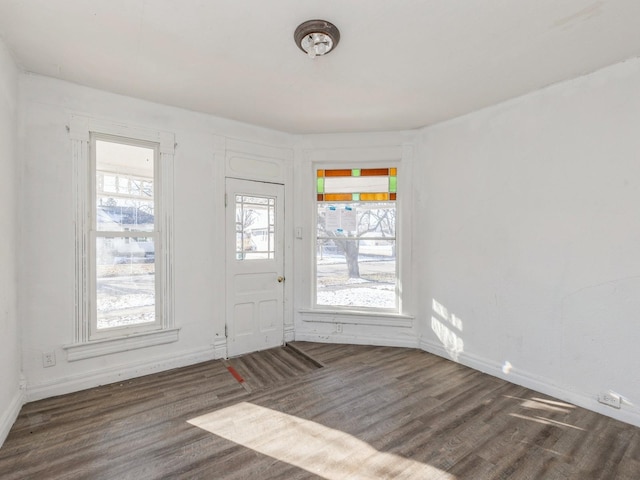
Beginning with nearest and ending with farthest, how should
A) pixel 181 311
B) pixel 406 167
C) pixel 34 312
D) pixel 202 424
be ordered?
pixel 202 424, pixel 34 312, pixel 181 311, pixel 406 167

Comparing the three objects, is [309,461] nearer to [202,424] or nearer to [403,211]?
[202,424]

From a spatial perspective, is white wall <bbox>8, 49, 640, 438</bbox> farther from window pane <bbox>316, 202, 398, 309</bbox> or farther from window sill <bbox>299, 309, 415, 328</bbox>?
window pane <bbox>316, 202, 398, 309</bbox>

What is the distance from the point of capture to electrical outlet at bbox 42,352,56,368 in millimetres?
2553

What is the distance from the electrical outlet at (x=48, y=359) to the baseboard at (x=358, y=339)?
7.72 ft

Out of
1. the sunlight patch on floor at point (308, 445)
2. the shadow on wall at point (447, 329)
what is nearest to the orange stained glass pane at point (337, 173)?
the shadow on wall at point (447, 329)

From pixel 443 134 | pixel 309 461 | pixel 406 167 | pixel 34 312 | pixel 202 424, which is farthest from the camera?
pixel 406 167

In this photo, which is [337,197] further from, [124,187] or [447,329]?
[124,187]

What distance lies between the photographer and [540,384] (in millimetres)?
2715

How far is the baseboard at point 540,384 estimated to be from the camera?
2.31 meters

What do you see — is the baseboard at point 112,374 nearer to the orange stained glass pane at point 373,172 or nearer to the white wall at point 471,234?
Result: the white wall at point 471,234

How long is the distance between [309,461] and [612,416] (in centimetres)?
228

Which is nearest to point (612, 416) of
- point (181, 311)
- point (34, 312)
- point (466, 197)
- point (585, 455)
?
point (585, 455)

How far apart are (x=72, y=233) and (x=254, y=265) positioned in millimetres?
1709

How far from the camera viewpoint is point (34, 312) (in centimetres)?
252
